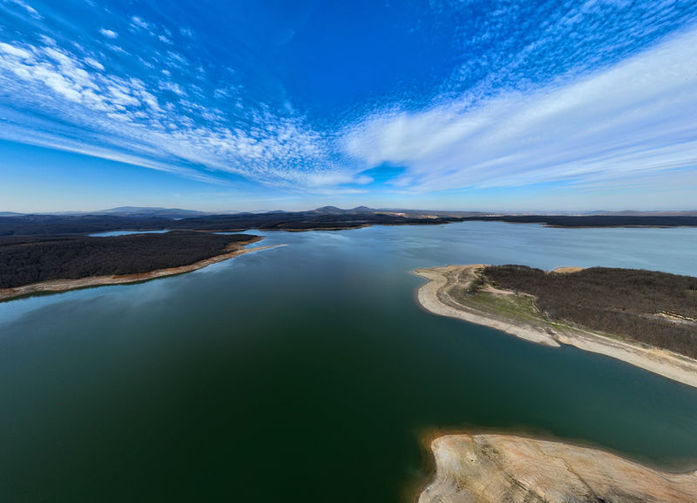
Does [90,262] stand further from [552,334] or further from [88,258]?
[552,334]

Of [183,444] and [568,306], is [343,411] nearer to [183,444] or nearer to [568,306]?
[183,444]

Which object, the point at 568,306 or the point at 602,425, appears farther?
the point at 568,306

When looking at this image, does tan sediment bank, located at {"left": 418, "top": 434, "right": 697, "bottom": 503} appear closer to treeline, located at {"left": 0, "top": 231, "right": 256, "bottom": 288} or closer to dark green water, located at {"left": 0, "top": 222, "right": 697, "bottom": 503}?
dark green water, located at {"left": 0, "top": 222, "right": 697, "bottom": 503}

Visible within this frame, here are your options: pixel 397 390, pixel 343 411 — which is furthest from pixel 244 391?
pixel 397 390

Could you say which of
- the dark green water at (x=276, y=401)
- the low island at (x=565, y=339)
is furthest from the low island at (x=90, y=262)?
the low island at (x=565, y=339)

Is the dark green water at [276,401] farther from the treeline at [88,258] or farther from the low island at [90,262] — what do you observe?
the treeline at [88,258]

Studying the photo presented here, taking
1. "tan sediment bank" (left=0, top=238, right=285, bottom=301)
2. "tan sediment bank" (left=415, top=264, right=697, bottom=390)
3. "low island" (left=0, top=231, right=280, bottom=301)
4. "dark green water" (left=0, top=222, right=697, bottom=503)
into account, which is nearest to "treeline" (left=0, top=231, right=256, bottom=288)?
"low island" (left=0, top=231, right=280, bottom=301)

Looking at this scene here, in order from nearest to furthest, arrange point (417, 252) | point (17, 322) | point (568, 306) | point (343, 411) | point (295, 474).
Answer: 1. point (295, 474)
2. point (343, 411)
3. point (17, 322)
4. point (568, 306)
5. point (417, 252)
